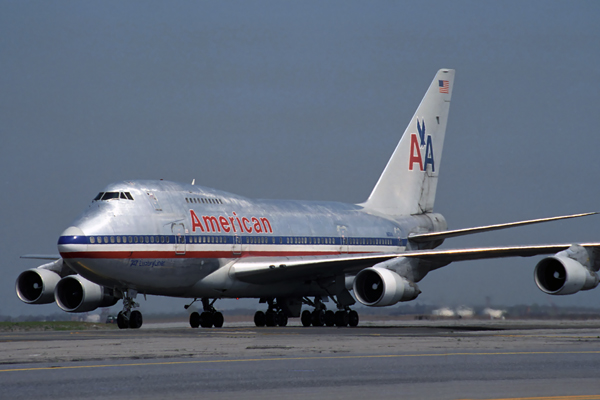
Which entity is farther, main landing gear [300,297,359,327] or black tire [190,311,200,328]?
main landing gear [300,297,359,327]

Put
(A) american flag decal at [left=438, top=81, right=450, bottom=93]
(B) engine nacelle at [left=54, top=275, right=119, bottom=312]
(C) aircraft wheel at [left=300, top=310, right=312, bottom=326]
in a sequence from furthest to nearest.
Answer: (A) american flag decal at [left=438, top=81, right=450, bottom=93], (C) aircraft wheel at [left=300, top=310, right=312, bottom=326], (B) engine nacelle at [left=54, top=275, right=119, bottom=312]

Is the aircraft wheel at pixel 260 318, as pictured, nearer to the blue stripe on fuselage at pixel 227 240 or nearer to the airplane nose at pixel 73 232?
the blue stripe on fuselage at pixel 227 240

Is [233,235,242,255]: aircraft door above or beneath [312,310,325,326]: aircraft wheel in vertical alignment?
above

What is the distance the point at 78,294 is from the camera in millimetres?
30125

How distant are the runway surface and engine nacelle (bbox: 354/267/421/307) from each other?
324 inches

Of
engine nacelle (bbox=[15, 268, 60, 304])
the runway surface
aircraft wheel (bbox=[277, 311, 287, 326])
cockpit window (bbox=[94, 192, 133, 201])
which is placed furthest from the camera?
aircraft wheel (bbox=[277, 311, 287, 326])

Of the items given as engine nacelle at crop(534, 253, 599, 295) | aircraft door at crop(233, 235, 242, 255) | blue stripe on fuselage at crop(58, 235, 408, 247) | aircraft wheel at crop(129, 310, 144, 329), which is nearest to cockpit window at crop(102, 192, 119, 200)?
blue stripe on fuselage at crop(58, 235, 408, 247)

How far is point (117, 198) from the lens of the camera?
2767 cm

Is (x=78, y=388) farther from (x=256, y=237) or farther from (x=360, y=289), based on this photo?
(x=256, y=237)

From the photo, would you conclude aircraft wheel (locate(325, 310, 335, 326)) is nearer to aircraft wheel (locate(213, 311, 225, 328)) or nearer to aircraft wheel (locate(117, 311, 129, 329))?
aircraft wheel (locate(213, 311, 225, 328))

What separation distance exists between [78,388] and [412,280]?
1937 centimetres

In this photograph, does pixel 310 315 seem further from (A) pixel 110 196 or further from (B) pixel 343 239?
(A) pixel 110 196

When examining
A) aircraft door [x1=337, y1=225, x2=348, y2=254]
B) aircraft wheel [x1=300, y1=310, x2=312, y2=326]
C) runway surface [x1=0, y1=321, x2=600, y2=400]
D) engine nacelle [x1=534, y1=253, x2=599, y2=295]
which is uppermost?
aircraft door [x1=337, y1=225, x2=348, y2=254]

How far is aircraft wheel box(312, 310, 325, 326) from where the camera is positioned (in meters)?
33.7
